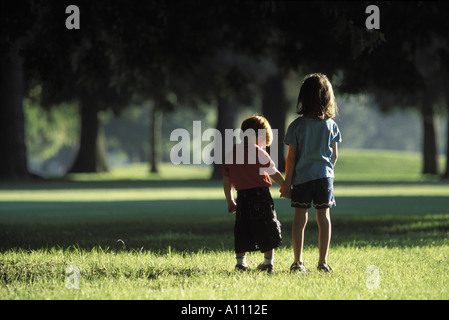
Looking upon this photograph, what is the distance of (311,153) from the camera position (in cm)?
674

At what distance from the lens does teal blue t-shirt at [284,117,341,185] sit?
6734 mm

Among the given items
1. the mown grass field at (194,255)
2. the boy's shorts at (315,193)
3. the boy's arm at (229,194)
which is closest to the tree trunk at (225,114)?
the mown grass field at (194,255)

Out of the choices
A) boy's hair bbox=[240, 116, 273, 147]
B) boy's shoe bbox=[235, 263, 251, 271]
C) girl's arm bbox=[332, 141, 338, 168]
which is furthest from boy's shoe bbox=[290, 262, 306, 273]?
boy's hair bbox=[240, 116, 273, 147]

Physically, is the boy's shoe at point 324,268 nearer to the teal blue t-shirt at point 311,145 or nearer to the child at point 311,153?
the child at point 311,153

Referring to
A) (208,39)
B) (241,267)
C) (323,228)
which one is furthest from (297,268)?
(208,39)

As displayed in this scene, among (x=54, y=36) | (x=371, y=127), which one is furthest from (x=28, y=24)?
(x=371, y=127)

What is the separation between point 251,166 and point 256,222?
0.55 m

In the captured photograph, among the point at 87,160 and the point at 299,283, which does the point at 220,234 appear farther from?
the point at 87,160

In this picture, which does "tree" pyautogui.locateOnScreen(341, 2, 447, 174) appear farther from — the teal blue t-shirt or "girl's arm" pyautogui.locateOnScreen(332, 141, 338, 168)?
the teal blue t-shirt

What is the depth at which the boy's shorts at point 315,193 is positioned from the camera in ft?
22.1

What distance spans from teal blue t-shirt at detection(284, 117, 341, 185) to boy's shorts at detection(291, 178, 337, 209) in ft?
0.18

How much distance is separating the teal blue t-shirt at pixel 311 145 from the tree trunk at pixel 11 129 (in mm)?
25614

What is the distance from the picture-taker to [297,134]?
676 cm
